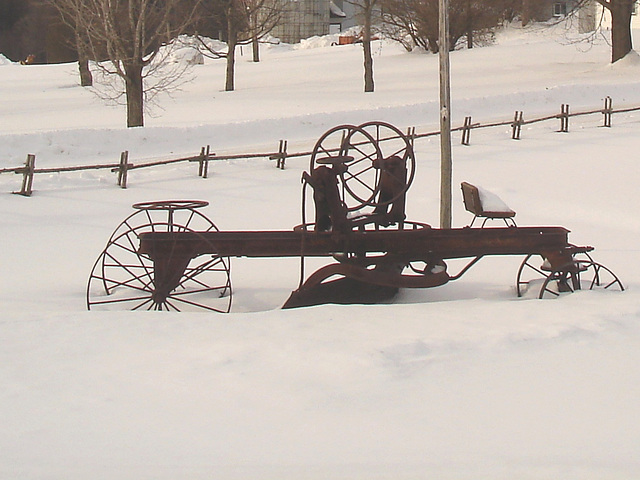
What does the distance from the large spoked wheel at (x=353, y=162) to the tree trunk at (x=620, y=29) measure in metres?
13.0

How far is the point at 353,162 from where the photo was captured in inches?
400

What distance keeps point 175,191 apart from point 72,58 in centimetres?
4447

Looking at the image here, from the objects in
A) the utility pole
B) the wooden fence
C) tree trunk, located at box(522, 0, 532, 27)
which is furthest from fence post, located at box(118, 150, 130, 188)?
tree trunk, located at box(522, 0, 532, 27)

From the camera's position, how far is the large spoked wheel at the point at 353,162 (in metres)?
7.67

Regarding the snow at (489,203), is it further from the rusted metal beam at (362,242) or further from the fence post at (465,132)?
the fence post at (465,132)

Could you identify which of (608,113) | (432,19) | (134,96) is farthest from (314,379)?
(432,19)

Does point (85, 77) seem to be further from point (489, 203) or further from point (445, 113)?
point (489, 203)

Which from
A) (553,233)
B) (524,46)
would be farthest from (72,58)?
(553,233)

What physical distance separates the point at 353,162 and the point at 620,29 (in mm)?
21259

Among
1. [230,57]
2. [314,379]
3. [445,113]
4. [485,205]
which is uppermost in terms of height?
[230,57]

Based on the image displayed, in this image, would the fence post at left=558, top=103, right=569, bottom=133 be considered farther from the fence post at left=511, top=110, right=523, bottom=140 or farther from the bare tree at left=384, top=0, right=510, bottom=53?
the bare tree at left=384, top=0, right=510, bottom=53

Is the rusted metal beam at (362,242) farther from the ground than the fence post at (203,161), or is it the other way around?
the fence post at (203,161)

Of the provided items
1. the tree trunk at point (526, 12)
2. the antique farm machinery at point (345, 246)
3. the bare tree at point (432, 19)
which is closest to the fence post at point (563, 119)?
the antique farm machinery at point (345, 246)

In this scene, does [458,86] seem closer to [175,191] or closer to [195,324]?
[175,191]
